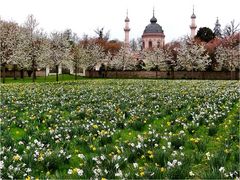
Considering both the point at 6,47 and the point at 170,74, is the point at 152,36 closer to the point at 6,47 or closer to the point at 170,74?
the point at 170,74

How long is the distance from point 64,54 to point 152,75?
1111 inches

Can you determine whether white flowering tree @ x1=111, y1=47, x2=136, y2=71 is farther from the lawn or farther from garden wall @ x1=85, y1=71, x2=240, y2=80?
the lawn

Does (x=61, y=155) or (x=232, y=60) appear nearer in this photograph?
(x=61, y=155)

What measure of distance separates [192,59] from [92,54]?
60.1ft

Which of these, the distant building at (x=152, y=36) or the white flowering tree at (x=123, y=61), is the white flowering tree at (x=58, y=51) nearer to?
the white flowering tree at (x=123, y=61)

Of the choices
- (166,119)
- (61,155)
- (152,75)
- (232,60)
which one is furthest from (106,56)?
(61,155)

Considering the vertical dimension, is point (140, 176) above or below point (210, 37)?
below

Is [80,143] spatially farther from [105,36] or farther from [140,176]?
[105,36]

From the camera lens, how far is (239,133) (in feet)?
30.3

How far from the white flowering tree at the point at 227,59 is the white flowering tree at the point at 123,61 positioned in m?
17.7

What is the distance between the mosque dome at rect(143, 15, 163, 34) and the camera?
127 m

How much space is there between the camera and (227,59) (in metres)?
70.1

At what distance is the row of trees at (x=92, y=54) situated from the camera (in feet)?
163

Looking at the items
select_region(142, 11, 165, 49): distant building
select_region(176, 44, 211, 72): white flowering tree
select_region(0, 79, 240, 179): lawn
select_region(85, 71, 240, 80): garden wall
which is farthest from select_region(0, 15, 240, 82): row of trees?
select_region(0, 79, 240, 179): lawn
